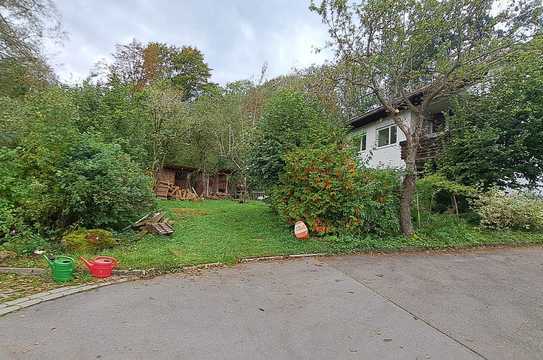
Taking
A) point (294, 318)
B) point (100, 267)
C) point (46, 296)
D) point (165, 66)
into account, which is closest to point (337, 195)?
point (294, 318)

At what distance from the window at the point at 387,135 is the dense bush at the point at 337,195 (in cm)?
775

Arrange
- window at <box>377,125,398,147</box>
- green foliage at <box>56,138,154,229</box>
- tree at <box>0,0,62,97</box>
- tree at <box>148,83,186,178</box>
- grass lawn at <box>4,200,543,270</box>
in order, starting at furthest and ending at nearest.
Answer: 1. tree at <box>148,83,186,178</box>
2. window at <box>377,125,398,147</box>
3. tree at <box>0,0,62,97</box>
4. green foliage at <box>56,138,154,229</box>
5. grass lawn at <box>4,200,543,270</box>

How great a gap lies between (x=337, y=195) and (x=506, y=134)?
6514 millimetres

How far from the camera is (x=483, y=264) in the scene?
239 inches

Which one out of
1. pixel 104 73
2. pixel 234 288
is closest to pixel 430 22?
pixel 234 288

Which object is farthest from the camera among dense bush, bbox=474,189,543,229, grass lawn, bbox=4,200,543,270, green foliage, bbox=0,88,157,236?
dense bush, bbox=474,189,543,229

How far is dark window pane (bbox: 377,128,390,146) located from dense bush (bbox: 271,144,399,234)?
8.35 metres

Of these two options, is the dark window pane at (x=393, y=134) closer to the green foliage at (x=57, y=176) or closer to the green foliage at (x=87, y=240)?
the green foliage at (x=57, y=176)

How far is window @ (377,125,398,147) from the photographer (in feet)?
50.0

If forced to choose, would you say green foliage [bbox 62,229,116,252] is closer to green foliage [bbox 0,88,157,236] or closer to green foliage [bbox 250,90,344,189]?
green foliage [bbox 0,88,157,236]

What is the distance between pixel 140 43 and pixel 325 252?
79.8 ft

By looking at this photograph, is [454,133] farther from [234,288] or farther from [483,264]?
[234,288]

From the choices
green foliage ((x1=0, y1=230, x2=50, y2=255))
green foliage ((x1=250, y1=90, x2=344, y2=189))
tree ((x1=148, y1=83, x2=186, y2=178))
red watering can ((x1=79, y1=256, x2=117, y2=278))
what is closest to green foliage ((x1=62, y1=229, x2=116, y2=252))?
green foliage ((x1=0, y1=230, x2=50, y2=255))

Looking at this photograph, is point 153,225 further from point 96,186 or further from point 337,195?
point 337,195
